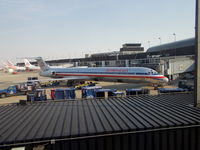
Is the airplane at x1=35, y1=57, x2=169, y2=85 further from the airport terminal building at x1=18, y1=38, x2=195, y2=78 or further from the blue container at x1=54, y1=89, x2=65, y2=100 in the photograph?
the blue container at x1=54, y1=89, x2=65, y2=100

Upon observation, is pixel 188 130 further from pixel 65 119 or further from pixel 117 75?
pixel 117 75

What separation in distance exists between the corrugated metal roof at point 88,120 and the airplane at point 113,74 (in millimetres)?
19176

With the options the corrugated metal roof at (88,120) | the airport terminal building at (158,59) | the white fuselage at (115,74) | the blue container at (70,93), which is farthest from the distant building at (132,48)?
the corrugated metal roof at (88,120)

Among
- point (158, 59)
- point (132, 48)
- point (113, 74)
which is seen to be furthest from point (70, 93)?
point (132, 48)

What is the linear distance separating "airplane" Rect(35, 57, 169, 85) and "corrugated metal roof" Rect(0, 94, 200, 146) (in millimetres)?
19176

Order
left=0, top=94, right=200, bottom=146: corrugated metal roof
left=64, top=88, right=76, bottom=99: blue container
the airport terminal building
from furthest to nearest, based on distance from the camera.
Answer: the airport terminal building < left=64, top=88, right=76, bottom=99: blue container < left=0, top=94, right=200, bottom=146: corrugated metal roof

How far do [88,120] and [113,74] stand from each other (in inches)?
1075

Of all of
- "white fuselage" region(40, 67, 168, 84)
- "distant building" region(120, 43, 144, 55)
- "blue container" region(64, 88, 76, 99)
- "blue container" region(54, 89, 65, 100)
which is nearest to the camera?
"blue container" region(54, 89, 65, 100)

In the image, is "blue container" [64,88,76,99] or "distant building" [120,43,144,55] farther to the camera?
"distant building" [120,43,144,55]

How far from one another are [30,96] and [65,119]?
1482 centimetres

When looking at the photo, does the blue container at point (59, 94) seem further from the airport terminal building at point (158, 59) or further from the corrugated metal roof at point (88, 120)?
the airport terminal building at point (158, 59)

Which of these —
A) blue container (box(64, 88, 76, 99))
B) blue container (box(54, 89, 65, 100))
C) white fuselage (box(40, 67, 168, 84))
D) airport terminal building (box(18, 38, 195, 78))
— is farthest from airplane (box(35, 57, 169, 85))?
blue container (box(54, 89, 65, 100))

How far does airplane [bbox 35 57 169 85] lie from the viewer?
31.8m

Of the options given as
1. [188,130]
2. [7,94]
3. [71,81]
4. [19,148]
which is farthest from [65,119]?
[71,81]
